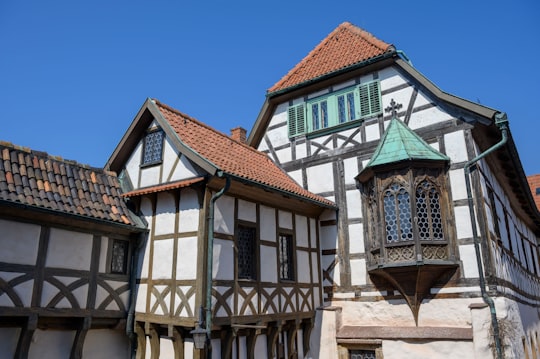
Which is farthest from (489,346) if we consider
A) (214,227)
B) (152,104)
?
(152,104)

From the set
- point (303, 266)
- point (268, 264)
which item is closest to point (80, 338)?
point (268, 264)

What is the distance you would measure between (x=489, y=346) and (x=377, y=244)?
3.52 meters

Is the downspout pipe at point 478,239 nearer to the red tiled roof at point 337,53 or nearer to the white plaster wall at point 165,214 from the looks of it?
the red tiled roof at point 337,53

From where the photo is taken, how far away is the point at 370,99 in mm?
13133

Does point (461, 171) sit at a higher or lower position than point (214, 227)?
higher

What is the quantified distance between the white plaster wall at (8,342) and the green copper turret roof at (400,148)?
919cm

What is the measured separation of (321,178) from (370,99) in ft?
9.60

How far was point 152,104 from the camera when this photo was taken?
1065 cm

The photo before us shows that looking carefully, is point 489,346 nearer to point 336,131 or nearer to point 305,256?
point 305,256

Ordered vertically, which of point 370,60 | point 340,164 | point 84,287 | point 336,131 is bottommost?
point 84,287

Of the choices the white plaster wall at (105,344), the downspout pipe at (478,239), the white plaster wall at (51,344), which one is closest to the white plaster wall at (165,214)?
the white plaster wall at (105,344)

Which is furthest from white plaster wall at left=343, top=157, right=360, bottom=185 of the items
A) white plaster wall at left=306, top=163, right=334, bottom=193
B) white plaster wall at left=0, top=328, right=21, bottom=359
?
white plaster wall at left=0, top=328, right=21, bottom=359

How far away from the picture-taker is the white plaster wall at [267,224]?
417 inches

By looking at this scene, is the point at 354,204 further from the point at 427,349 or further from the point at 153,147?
the point at 153,147
